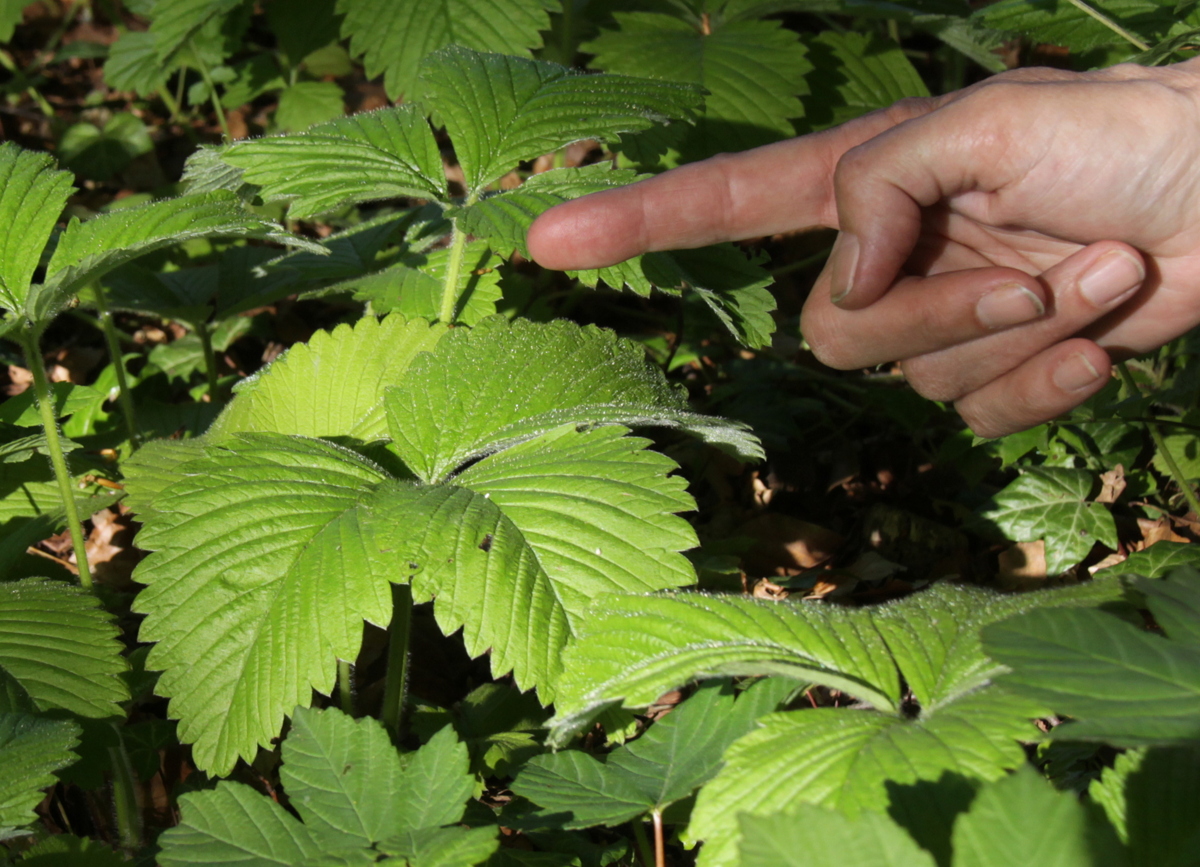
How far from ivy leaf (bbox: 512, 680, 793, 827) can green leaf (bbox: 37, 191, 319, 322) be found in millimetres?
984

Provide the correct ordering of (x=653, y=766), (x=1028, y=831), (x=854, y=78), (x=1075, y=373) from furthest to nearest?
(x=854, y=78) < (x=1075, y=373) < (x=653, y=766) < (x=1028, y=831)

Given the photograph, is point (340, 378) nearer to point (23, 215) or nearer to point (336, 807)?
point (23, 215)

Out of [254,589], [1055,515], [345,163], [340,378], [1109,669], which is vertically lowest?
[1055,515]

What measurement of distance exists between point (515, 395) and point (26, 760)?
0.84 metres

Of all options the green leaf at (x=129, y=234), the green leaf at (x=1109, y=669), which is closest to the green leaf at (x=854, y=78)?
the green leaf at (x=129, y=234)

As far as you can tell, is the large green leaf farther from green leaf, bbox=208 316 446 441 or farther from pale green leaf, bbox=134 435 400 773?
green leaf, bbox=208 316 446 441

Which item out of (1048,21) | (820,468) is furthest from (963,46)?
(820,468)

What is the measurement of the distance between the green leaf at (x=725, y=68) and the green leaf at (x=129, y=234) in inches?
47.8

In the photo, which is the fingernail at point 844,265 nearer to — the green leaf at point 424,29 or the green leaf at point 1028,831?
the green leaf at point 1028,831

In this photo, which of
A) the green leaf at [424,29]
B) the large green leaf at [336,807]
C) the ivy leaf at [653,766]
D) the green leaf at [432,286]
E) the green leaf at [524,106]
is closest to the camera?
the large green leaf at [336,807]

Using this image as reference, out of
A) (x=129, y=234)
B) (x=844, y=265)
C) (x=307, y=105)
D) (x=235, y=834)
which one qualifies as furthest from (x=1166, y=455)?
(x=307, y=105)

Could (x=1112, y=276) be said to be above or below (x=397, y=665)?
→ above

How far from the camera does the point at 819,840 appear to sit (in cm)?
82

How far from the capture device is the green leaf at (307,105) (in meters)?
3.72
